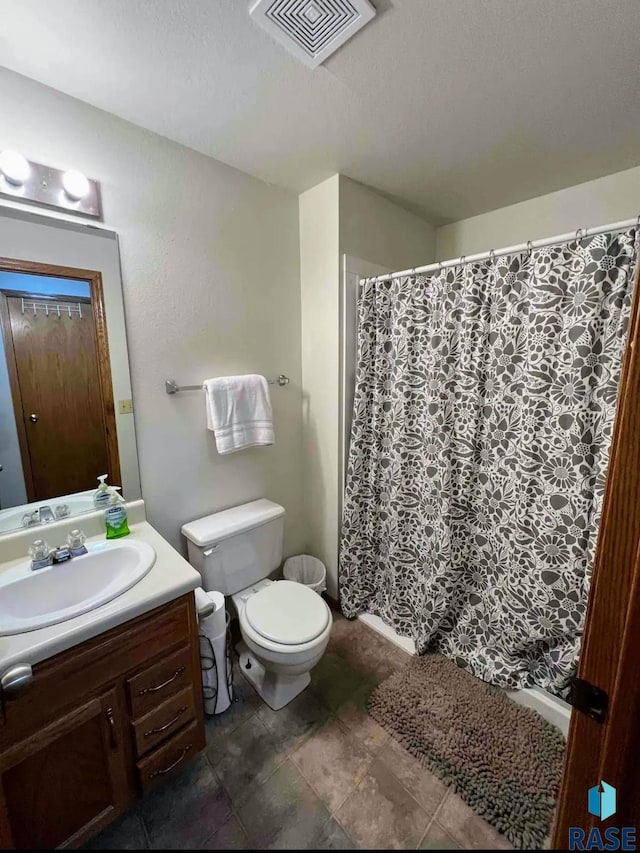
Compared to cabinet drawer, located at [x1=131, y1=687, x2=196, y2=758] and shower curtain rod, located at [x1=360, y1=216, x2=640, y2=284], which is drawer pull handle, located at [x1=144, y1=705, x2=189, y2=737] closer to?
cabinet drawer, located at [x1=131, y1=687, x2=196, y2=758]

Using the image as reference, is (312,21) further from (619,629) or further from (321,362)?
(619,629)

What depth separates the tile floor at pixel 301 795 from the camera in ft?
3.42

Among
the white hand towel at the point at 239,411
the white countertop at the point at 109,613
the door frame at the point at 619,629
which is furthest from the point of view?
the white hand towel at the point at 239,411

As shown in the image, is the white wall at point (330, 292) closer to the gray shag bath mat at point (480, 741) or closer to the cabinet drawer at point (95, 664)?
the gray shag bath mat at point (480, 741)

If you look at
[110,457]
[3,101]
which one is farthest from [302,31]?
[110,457]

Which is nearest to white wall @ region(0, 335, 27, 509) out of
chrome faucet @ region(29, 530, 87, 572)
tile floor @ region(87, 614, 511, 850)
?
chrome faucet @ region(29, 530, 87, 572)

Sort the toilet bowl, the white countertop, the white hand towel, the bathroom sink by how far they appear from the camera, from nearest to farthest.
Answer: the white countertop → the bathroom sink → the toilet bowl → the white hand towel

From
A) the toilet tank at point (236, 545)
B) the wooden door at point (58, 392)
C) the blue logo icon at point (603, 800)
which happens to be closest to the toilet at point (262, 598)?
the toilet tank at point (236, 545)

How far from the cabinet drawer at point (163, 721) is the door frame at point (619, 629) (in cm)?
113

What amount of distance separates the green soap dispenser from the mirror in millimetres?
74

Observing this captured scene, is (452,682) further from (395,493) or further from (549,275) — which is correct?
(549,275)

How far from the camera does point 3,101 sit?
1105mm

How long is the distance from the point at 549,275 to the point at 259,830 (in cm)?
209

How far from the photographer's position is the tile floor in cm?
104
